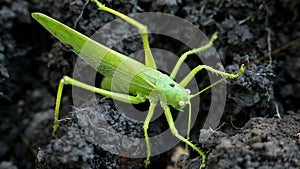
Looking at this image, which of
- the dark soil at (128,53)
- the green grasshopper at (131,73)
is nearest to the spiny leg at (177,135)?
the green grasshopper at (131,73)

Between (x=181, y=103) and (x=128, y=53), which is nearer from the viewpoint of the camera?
(x=181, y=103)

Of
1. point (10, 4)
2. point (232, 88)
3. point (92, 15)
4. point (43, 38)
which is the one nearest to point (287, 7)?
point (232, 88)

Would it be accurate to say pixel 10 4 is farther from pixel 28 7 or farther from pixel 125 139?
pixel 125 139

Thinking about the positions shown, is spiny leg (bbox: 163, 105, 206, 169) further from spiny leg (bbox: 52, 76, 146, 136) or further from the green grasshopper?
spiny leg (bbox: 52, 76, 146, 136)

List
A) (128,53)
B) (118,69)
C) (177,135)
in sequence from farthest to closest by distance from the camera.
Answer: (128,53) → (118,69) → (177,135)

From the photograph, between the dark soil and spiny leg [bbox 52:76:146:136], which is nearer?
spiny leg [bbox 52:76:146:136]

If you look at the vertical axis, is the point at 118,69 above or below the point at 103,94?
above

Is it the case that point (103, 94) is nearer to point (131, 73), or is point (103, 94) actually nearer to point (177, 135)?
point (131, 73)

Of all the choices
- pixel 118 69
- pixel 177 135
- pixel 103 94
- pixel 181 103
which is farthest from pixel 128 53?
pixel 177 135

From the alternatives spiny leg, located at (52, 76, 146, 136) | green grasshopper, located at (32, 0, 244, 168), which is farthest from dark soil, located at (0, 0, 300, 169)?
green grasshopper, located at (32, 0, 244, 168)
